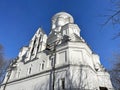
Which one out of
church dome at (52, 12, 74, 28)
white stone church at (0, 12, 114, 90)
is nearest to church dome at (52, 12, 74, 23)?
church dome at (52, 12, 74, 28)

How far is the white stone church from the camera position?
1680cm

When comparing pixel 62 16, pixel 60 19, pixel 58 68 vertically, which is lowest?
pixel 58 68

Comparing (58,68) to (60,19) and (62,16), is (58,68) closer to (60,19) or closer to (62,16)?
(60,19)

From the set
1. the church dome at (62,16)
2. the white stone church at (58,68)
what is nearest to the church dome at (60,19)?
the church dome at (62,16)

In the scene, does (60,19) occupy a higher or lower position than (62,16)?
lower

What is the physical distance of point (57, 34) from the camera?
25.5 m

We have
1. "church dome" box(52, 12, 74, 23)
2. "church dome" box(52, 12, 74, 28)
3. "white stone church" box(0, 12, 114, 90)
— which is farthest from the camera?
"church dome" box(52, 12, 74, 23)

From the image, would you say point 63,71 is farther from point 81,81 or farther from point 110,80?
point 110,80

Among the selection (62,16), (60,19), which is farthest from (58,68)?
(62,16)

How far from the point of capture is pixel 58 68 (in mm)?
18000

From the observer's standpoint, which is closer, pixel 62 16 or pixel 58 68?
pixel 58 68

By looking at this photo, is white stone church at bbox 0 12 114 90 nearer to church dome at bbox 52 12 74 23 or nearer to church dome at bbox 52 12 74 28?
church dome at bbox 52 12 74 28

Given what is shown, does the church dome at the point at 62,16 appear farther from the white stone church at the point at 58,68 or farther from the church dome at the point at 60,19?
the white stone church at the point at 58,68

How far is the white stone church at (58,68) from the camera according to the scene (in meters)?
16.8
